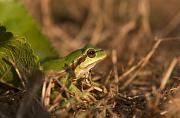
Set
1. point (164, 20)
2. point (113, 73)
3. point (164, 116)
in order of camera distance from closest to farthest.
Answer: point (164, 116) → point (113, 73) → point (164, 20)

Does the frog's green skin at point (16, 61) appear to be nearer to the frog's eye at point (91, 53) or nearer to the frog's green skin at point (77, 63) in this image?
the frog's green skin at point (77, 63)

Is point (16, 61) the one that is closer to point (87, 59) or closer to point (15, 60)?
point (15, 60)

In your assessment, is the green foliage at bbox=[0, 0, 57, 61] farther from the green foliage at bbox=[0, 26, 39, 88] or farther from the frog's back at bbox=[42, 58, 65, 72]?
the green foliage at bbox=[0, 26, 39, 88]

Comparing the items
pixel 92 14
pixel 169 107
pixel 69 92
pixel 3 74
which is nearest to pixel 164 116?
pixel 169 107

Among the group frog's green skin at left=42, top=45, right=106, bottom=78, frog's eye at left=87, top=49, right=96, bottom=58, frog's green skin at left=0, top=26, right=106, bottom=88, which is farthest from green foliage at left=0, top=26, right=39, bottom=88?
frog's eye at left=87, top=49, right=96, bottom=58

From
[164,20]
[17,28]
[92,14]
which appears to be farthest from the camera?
[164,20]

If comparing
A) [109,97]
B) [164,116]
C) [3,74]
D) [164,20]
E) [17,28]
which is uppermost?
[164,20]

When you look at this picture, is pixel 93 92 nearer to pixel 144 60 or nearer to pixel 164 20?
pixel 144 60
